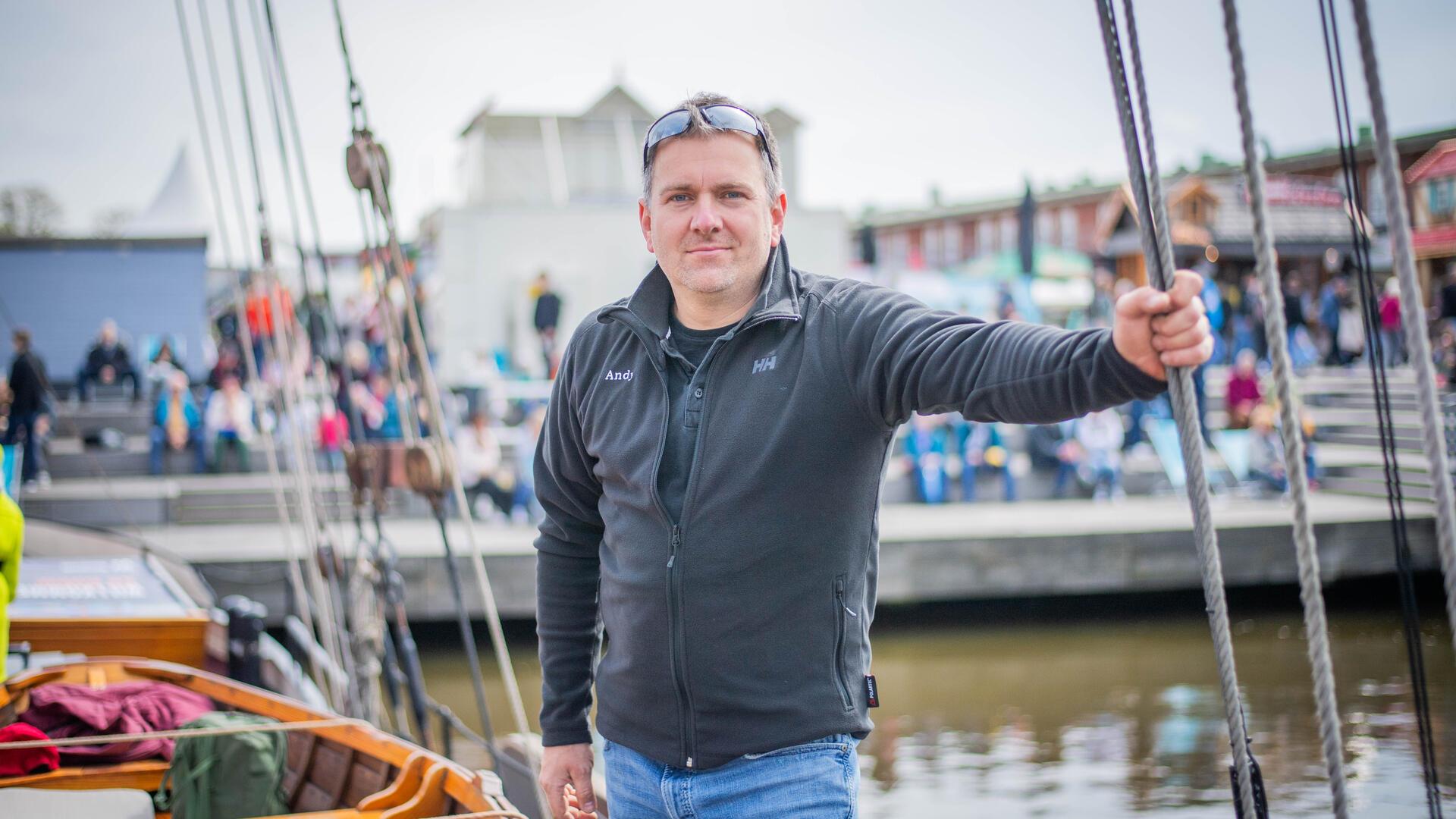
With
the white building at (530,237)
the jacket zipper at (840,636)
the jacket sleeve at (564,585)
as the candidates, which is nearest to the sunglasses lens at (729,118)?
the jacket sleeve at (564,585)

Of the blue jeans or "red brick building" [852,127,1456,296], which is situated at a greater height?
"red brick building" [852,127,1456,296]

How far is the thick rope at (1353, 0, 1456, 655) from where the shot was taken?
110 cm

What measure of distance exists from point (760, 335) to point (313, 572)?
12.0 ft

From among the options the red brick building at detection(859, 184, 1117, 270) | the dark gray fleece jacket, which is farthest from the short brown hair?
the red brick building at detection(859, 184, 1117, 270)

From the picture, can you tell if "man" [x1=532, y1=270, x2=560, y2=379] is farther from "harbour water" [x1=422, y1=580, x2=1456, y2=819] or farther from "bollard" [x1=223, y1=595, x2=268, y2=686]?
"bollard" [x1=223, y1=595, x2=268, y2=686]

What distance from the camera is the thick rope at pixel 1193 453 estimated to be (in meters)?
1.26

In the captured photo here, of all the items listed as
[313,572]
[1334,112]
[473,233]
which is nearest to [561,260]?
[473,233]

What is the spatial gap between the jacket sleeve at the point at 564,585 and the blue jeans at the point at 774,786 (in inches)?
13.5

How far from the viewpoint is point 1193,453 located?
4.11 feet

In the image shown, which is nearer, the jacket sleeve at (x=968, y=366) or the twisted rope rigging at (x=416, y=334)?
the jacket sleeve at (x=968, y=366)

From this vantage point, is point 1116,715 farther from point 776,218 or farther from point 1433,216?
point 1433,216

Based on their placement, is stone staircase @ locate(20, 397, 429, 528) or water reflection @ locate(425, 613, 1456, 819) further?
stone staircase @ locate(20, 397, 429, 528)

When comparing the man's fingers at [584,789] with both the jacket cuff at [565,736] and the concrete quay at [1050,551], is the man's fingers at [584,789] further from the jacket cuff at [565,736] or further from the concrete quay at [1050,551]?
the concrete quay at [1050,551]

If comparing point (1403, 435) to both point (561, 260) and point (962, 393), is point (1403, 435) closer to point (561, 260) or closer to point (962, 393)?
point (561, 260)
